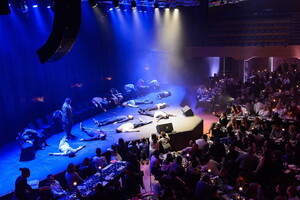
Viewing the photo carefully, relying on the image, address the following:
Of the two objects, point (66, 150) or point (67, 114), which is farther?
point (67, 114)

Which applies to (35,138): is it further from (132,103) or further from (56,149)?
(132,103)

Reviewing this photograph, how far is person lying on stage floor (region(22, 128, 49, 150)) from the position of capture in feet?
28.8

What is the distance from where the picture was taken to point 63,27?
3.38 meters

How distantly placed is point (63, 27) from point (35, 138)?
6421 mm

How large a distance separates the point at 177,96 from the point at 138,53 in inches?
150

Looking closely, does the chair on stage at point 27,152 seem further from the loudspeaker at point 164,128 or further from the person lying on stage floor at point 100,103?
the person lying on stage floor at point 100,103

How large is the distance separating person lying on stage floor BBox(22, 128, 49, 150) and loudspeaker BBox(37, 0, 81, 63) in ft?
19.3

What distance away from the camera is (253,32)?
18.3 meters

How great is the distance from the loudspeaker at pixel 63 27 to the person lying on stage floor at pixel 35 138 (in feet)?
19.3

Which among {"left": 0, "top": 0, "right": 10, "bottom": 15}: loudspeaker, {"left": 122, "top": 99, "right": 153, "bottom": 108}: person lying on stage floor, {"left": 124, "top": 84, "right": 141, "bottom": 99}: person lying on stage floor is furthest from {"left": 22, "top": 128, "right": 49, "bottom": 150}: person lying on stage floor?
{"left": 124, "top": 84, "right": 141, "bottom": 99}: person lying on stage floor

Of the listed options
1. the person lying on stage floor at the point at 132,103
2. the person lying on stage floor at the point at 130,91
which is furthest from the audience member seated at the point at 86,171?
the person lying on stage floor at the point at 130,91

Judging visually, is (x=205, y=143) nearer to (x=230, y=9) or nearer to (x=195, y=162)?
(x=195, y=162)

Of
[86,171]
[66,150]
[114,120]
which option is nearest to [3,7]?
[86,171]

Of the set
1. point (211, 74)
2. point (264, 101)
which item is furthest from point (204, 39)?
point (264, 101)
